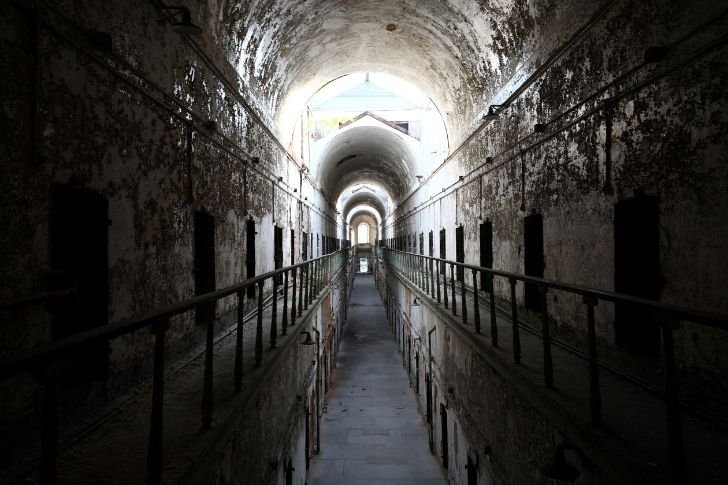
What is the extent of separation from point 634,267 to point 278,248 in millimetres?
7953

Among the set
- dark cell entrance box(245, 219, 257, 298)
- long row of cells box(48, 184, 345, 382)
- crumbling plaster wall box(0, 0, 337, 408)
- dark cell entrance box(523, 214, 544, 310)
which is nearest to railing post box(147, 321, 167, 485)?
long row of cells box(48, 184, 345, 382)

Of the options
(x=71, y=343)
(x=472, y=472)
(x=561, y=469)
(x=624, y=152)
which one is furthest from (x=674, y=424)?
(x=472, y=472)

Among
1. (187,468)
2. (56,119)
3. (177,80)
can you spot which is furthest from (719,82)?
(177,80)

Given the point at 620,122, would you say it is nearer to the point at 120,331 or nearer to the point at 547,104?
the point at 547,104

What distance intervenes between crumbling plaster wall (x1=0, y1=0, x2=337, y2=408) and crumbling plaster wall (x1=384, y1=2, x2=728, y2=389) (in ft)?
14.2

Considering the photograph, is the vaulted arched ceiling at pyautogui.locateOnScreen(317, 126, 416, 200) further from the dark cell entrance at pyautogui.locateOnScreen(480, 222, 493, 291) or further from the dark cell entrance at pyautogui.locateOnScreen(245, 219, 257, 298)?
the dark cell entrance at pyautogui.locateOnScreen(245, 219, 257, 298)

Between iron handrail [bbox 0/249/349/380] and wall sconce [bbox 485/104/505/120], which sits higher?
wall sconce [bbox 485/104/505/120]

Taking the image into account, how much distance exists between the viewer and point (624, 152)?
13.9 feet

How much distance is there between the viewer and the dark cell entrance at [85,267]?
3271 mm

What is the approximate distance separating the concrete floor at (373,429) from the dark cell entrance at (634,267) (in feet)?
20.4

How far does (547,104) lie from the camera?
597cm

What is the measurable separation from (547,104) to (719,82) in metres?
3.01

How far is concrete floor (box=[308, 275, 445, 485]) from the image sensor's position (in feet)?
31.2

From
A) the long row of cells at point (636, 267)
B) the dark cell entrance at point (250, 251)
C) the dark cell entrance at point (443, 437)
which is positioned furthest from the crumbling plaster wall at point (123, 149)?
the dark cell entrance at point (443, 437)
